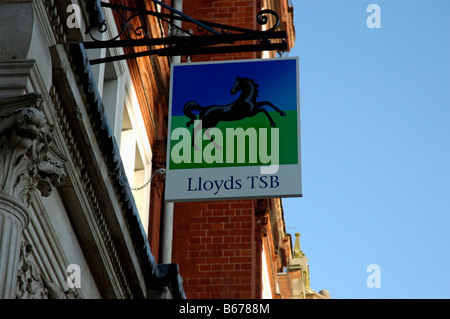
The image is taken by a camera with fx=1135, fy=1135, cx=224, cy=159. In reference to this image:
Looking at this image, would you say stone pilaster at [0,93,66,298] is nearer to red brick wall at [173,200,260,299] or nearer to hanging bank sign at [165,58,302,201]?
hanging bank sign at [165,58,302,201]

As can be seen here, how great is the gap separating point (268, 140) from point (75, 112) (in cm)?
223

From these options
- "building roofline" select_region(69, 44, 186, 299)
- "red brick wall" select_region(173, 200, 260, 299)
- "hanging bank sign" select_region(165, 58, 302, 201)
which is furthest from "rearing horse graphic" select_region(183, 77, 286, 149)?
"red brick wall" select_region(173, 200, 260, 299)

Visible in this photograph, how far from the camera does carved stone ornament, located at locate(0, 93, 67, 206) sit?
28.8ft

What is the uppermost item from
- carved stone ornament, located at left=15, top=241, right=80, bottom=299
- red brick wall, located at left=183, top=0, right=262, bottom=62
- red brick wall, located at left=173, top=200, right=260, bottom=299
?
red brick wall, located at left=183, top=0, right=262, bottom=62

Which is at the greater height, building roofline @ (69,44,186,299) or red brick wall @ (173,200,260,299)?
red brick wall @ (173,200,260,299)

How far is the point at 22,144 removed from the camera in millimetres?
8812

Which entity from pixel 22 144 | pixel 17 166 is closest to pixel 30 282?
pixel 17 166

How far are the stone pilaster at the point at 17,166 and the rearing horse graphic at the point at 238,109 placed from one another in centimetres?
352

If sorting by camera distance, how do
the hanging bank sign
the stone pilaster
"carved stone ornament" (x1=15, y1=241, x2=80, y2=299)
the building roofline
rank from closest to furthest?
the stone pilaster, "carved stone ornament" (x1=15, y1=241, x2=80, y2=299), the building roofline, the hanging bank sign

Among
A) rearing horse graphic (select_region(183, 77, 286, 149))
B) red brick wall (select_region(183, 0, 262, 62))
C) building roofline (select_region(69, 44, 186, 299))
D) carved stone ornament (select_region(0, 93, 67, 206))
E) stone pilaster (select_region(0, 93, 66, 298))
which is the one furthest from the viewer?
red brick wall (select_region(183, 0, 262, 62))

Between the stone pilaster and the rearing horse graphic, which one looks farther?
the rearing horse graphic

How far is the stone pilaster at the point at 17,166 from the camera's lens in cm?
846

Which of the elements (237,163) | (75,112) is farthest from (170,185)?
(75,112)

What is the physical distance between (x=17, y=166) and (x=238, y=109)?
4.18 m
